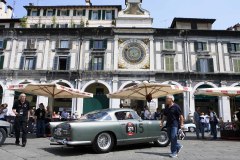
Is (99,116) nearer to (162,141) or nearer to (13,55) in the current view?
(162,141)

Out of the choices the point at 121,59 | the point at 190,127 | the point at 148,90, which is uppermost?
the point at 121,59

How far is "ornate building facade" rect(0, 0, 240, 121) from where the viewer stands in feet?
90.0

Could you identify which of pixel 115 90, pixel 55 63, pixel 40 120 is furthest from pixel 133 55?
pixel 40 120

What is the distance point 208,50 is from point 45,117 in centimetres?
2195

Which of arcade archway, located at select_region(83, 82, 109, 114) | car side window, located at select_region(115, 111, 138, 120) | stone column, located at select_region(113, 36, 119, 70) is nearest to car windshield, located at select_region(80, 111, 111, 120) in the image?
car side window, located at select_region(115, 111, 138, 120)

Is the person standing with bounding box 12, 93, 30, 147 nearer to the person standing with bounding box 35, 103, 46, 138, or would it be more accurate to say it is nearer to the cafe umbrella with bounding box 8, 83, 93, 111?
the person standing with bounding box 35, 103, 46, 138

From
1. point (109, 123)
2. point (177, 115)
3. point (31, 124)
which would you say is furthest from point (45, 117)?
point (177, 115)

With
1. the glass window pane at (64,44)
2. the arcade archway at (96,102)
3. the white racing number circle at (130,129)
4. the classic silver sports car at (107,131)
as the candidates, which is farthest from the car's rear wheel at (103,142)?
the glass window pane at (64,44)

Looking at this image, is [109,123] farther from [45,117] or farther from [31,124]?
[31,124]

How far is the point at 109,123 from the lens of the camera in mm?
7859

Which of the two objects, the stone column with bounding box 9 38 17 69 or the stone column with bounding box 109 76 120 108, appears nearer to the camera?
the stone column with bounding box 109 76 120 108

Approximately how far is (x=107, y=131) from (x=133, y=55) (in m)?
21.0

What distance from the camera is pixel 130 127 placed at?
8273 millimetres

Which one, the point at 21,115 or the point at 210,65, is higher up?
the point at 210,65
